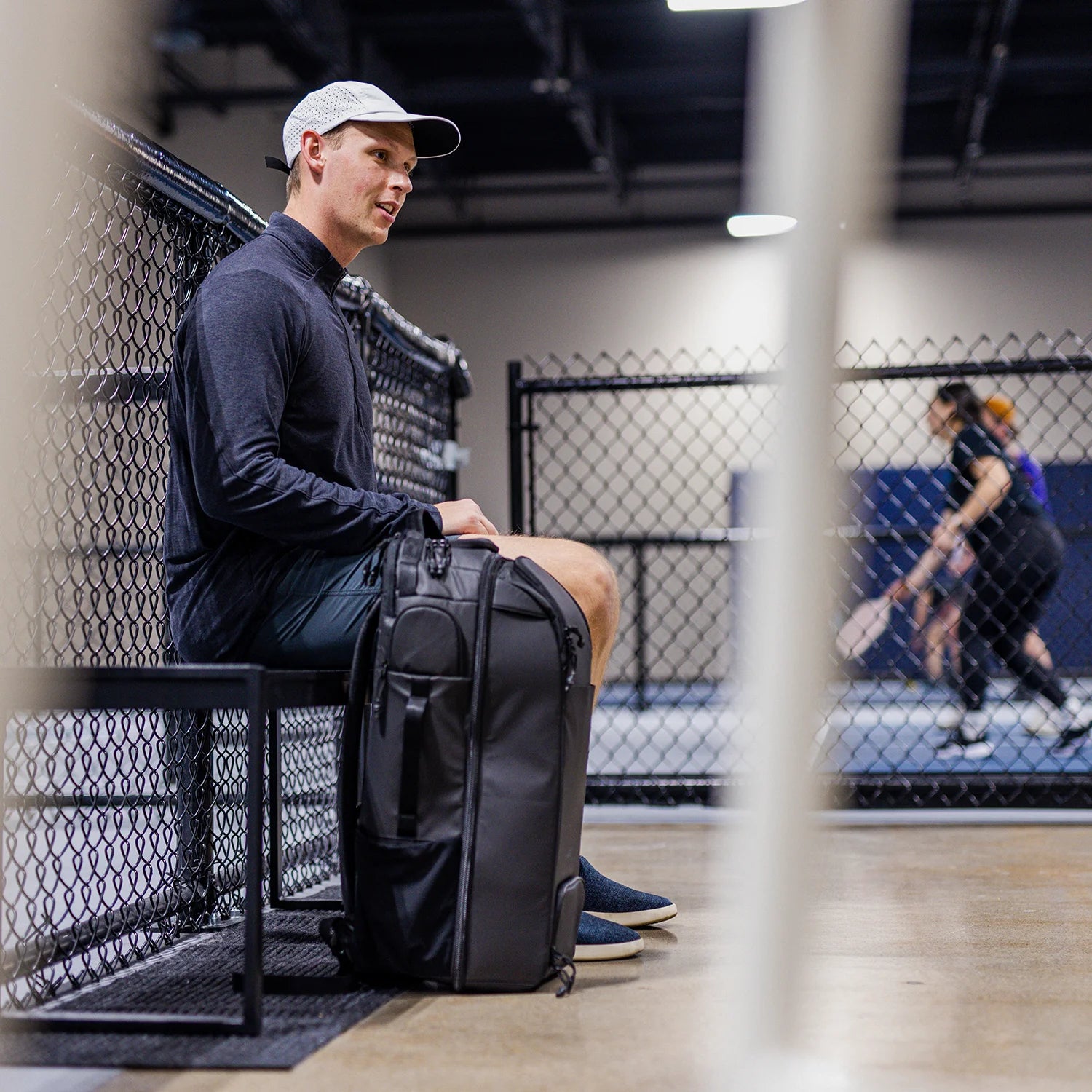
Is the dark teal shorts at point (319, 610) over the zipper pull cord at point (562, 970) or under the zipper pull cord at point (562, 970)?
over

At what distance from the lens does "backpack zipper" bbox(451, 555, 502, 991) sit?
5.30 ft

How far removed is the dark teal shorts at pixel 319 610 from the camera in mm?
1737

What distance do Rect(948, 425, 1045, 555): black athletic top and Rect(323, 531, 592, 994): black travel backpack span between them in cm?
268

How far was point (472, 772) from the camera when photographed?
1632mm

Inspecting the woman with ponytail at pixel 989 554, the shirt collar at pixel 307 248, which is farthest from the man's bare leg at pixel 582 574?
the woman with ponytail at pixel 989 554

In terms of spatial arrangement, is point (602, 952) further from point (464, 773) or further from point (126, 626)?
point (126, 626)

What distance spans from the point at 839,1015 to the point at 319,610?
2.75ft

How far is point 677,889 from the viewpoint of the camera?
8.00 feet

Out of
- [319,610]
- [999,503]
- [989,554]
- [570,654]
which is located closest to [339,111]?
→ [319,610]

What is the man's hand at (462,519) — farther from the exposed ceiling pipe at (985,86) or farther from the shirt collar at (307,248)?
the exposed ceiling pipe at (985,86)

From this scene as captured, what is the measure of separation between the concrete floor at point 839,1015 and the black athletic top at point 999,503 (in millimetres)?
2001

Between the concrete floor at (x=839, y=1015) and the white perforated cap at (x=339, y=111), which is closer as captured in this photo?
the concrete floor at (x=839, y=1015)

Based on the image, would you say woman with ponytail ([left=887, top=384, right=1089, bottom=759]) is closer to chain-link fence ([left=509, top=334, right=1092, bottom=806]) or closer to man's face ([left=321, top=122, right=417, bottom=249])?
chain-link fence ([left=509, top=334, right=1092, bottom=806])

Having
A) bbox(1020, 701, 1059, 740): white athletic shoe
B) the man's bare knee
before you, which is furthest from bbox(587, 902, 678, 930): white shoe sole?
bbox(1020, 701, 1059, 740): white athletic shoe
